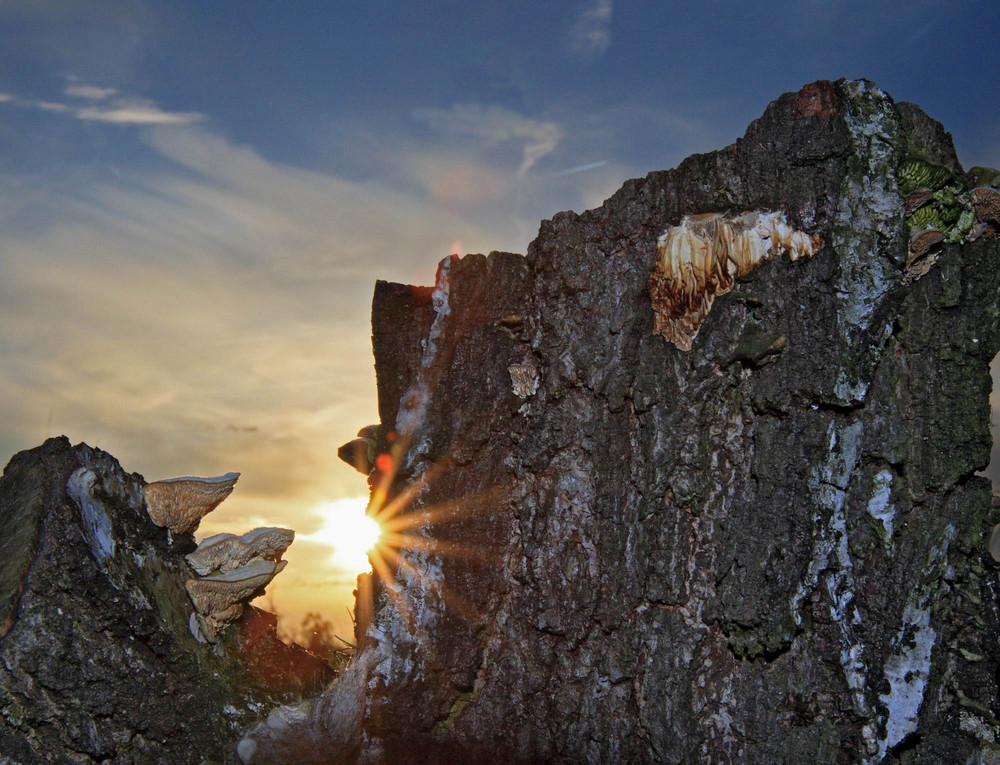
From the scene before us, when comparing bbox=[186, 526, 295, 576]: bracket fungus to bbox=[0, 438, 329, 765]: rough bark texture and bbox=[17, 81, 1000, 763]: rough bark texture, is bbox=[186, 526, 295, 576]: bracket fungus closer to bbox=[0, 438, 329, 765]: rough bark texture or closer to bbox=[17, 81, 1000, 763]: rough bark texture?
bbox=[0, 438, 329, 765]: rough bark texture

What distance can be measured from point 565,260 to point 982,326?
189 cm

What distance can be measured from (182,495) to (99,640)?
33.2 inches

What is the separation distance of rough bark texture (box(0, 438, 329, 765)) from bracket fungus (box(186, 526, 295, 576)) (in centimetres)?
12

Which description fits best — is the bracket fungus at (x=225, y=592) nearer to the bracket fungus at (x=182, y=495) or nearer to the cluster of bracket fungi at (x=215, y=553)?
the cluster of bracket fungi at (x=215, y=553)

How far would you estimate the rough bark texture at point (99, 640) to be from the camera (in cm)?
352

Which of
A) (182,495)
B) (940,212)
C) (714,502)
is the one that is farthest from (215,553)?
(940,212)

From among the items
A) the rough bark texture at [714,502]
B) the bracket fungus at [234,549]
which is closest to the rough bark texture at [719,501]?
the rough bark texture at [714,502]

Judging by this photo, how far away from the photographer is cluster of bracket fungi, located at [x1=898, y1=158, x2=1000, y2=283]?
3276 mm

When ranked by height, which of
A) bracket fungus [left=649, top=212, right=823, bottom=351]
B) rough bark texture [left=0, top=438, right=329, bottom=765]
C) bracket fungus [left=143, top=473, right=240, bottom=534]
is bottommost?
rough bark texture [left=0, top=438, right=329, bottom=765]

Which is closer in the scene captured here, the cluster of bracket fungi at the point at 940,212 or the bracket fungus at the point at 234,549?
the cluster of bracket fungi at the point at 940,212

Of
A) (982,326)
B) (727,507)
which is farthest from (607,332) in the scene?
(982,326)

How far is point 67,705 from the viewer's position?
11.7 ft

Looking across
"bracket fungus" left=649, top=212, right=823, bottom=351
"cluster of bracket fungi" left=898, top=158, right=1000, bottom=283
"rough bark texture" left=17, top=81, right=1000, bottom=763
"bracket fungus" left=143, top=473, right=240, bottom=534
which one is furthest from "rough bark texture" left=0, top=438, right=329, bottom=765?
"cluster of bracket fungi" left=898, top=158, right=1000, bottom=283

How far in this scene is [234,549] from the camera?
427 cm
